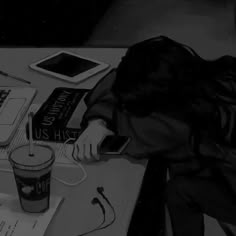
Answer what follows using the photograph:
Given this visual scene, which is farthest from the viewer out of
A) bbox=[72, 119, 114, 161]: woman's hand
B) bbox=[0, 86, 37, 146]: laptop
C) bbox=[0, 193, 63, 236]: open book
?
bbox=[0, 86, 37, 146]: laptop

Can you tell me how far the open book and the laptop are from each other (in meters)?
0.26

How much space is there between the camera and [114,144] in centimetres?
133

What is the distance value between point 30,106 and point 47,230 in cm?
55

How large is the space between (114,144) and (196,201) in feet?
0.89

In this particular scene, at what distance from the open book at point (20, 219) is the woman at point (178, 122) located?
209 millimetres

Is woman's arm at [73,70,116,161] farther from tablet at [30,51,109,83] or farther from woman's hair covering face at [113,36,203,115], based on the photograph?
tablet at [30,51,109,83]

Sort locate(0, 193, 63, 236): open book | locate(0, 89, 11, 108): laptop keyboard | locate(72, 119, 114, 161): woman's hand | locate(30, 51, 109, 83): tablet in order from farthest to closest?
locate(30, 51, 109, 83): tablet
locate(0, 89, 11, 108): laptop keyboard
locate(72, 119, 114, 161): woman's hand
locate(0, 193, 63, 236): open book

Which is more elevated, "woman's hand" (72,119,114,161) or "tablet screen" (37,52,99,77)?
"woman's hand" (72,119,114,161)

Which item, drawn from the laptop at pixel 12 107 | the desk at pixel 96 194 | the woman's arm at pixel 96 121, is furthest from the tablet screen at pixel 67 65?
the desk at pixel 96 194

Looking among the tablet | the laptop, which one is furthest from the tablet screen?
the laptop

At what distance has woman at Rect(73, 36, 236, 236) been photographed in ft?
4.34

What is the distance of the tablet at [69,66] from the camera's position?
1746mm

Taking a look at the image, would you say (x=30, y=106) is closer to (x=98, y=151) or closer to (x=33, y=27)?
(x=98, y=151)

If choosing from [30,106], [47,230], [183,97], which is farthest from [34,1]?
[47,230]
